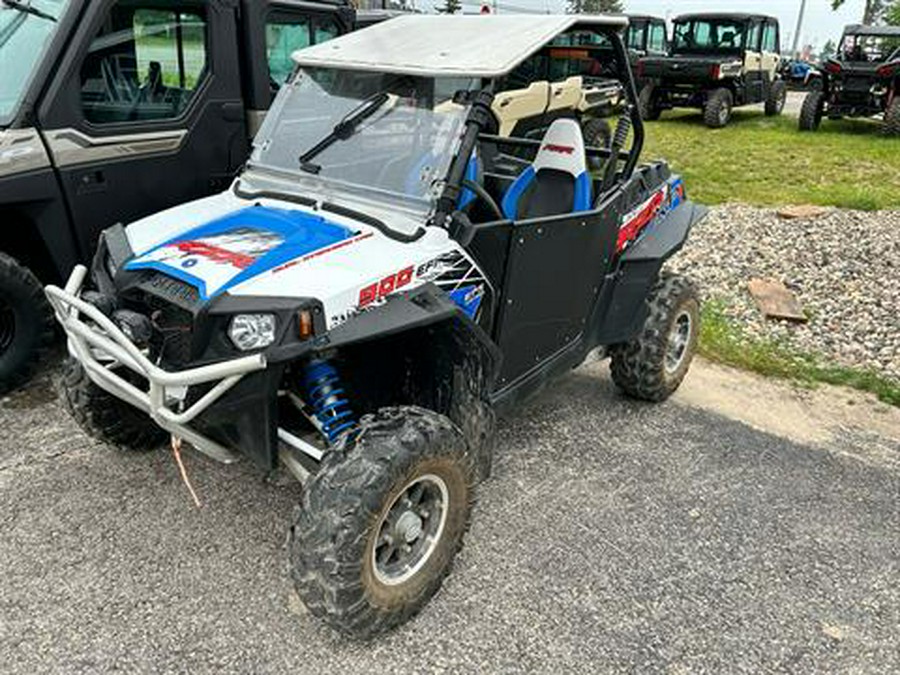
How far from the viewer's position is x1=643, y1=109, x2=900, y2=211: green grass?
8820 mm

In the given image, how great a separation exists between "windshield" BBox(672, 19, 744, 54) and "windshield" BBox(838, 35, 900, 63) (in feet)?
5.81

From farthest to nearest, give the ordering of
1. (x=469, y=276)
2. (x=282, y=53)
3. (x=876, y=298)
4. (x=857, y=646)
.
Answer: (x=876, y=298) < (x=282, y=53) < (x=469, y=276) < (x=857, y=646)

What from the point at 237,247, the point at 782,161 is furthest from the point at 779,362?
the point at 782,161

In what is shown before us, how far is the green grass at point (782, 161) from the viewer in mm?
8820

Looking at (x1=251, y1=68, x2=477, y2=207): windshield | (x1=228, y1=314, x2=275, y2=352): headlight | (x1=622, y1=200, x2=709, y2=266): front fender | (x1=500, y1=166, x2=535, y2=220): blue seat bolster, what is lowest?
(x1=622, y1=200, x2=709, y2=266): front fender

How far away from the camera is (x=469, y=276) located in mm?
2799

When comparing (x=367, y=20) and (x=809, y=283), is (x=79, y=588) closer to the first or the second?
(x=809, y=283)

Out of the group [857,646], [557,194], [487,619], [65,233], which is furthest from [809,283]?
Answer: [65,233]

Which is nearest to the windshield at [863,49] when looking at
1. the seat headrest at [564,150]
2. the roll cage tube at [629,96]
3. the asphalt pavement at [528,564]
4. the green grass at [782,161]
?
the green grass at [782,161]

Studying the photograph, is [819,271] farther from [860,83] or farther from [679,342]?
[860,83]

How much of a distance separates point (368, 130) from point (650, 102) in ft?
43.6

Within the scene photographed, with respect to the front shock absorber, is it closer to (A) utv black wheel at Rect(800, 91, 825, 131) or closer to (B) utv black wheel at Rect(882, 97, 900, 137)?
(B) utv black wheel at Rect(882, 97, 900, 137)

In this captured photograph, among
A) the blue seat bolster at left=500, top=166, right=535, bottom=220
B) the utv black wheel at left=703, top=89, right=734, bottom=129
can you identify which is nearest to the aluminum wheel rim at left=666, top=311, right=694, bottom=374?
the blue seat bolster at left=500, top=166, right=535, bottom=220

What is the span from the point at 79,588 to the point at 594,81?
11.0 m
